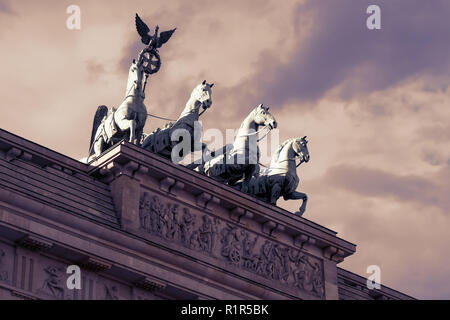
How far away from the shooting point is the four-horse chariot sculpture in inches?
1543

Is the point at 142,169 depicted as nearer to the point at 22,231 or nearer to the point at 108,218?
the point at 108,218

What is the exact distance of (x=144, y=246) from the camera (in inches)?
1399

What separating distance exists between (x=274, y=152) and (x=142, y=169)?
257 inches

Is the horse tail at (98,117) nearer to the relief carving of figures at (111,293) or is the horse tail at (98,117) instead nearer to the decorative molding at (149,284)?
the decorative molding at (149,284)

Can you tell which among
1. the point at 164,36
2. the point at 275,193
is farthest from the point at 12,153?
the point at 275,193

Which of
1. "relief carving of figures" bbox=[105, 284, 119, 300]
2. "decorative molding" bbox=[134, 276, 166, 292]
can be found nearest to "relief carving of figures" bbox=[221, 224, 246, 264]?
"decorative molding" bbox=[134, 276, 166, 292]

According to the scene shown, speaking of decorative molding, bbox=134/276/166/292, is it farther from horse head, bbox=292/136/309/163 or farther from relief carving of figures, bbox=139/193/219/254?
horse head, bbox=292/136/309/163

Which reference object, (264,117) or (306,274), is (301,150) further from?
(306,274)

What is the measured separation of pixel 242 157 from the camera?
40562 mm

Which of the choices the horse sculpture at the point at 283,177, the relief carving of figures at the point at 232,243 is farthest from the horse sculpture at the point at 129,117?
the horse sculpture at the point at 283,177
